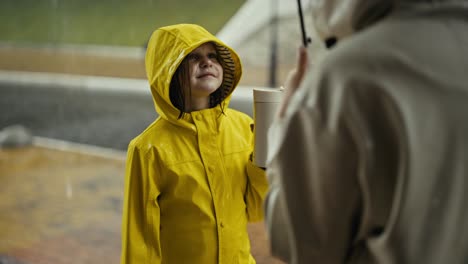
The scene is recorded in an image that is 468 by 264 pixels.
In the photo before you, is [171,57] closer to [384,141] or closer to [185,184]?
[185,184]

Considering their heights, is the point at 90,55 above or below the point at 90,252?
above

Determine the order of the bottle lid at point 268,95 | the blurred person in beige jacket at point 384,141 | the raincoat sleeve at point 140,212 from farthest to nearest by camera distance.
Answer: the raincoat sleeve at point 140,212, the bottle lid at point 268,95, the blurred person in beige jacket at point 384,141

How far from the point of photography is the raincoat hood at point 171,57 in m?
1.39

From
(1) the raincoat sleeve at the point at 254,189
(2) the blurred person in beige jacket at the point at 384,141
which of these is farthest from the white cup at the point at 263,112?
(2) the blurred person in beige jacket at the point at 384,141

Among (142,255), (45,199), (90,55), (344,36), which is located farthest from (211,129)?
(90,55)

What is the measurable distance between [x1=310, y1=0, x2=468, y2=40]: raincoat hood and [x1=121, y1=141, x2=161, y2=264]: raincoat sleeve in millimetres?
709

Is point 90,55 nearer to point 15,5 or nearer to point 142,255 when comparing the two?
point 15,5

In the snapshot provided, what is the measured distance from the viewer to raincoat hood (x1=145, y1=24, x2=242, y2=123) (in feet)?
4.57

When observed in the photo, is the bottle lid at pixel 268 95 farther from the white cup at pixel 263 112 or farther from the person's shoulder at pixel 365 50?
the person's shoulder at pixel 365 50

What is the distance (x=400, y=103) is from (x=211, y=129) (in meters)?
0.81

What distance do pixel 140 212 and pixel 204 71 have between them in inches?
15.4

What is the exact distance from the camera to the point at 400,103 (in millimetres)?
651

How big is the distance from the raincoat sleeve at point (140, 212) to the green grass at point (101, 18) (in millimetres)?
4936

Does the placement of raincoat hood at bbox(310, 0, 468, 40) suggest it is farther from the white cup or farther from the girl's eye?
the girl's eye
